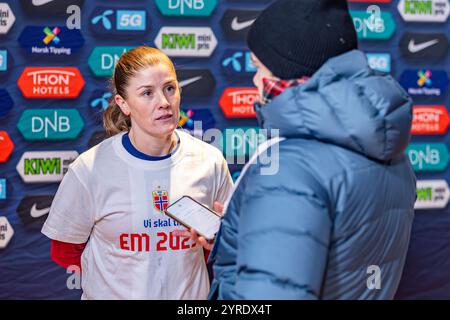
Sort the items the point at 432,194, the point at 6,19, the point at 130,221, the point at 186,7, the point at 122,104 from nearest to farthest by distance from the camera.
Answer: the point at 130,221 → the point at 122,104 → the point at 6,19 → the point at 186,7 → the point at 432,194

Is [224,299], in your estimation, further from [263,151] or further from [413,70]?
[413,70]

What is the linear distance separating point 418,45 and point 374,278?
1907mm

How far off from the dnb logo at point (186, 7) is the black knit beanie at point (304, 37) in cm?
146

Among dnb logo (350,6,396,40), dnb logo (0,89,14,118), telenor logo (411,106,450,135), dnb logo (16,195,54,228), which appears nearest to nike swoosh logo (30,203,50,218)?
dnb logo (16,195,54,228)

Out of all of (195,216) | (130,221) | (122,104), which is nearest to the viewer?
(195,216)

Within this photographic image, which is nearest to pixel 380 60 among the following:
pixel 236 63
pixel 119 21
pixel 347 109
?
pixel 236 63

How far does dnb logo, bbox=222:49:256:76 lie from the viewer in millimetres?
2604

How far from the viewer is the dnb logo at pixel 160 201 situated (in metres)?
1.69

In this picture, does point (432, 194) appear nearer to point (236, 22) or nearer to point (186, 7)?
point (236, 22)

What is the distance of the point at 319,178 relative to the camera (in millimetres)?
979

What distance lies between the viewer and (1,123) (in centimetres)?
245

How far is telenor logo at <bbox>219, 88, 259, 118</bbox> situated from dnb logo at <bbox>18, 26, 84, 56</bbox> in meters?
0.63

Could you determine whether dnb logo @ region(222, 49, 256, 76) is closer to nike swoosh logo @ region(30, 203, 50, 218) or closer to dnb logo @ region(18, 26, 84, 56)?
dnb logo @ region(18, 26, 84, 56)

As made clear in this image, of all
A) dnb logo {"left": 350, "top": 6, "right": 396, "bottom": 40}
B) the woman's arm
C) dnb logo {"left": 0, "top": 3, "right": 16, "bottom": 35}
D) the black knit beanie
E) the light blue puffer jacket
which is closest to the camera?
the light blue puffer jacket
